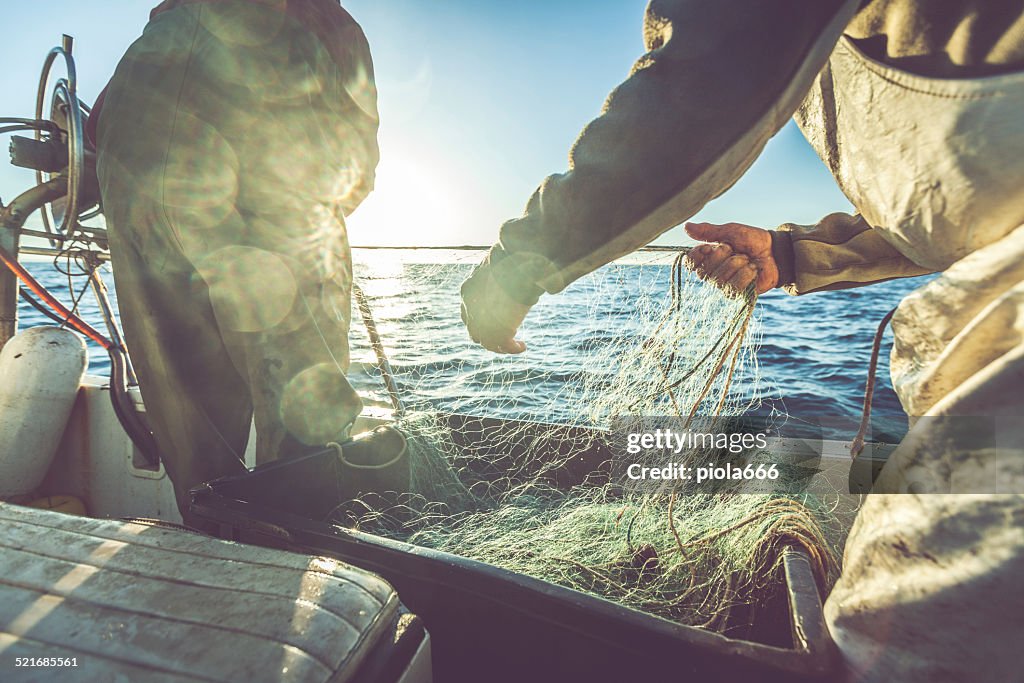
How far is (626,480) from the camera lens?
2.38 m

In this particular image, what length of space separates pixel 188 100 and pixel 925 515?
7.92 feet

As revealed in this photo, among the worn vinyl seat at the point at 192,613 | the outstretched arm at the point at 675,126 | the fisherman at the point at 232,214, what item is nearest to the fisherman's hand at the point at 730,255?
the outstretched arm at the point at 675,126

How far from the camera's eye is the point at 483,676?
1.23 meters

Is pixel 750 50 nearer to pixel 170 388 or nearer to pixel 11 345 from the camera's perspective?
pixel 170 388

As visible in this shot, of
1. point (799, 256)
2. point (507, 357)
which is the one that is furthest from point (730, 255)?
point (507, 357)

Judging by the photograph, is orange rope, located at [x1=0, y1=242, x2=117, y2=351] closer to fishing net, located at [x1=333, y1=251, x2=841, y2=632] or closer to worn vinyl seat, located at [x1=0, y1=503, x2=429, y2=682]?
fishing net, located at [x1=333, y1=251, x2=841, y2=632]

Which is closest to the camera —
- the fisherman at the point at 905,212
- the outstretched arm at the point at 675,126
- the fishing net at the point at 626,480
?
the fisherman at the point at 905,212

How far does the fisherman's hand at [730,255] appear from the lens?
1633 mm

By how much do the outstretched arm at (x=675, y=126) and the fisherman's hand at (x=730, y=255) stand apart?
72cm

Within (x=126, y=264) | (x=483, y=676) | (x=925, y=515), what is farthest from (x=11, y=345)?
(x=925, y=515)

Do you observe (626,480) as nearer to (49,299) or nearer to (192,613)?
(192,613)

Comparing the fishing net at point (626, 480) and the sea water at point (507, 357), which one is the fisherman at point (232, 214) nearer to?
the fishing net at point (626, 480)

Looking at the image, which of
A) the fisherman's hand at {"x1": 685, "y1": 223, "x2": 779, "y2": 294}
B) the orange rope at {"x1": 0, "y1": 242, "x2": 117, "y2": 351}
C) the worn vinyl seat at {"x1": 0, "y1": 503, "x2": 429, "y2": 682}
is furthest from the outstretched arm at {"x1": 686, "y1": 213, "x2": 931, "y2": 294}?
the orange rope at {"x1": 0, "y1": 242, "x2": 117, "y2": 351}

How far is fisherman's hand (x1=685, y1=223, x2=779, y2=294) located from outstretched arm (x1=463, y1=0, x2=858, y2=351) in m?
0.72
